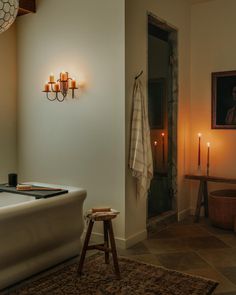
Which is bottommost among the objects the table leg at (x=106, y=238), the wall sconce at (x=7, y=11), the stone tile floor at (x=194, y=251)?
the stone tile floor at (x=194, y=251)

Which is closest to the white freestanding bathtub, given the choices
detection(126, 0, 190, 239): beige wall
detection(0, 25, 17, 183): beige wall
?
detection(126, 0, 190, 239): beige wall

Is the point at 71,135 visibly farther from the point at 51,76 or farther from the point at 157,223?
the point at 157,223

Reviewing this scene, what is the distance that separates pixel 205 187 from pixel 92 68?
2253mm

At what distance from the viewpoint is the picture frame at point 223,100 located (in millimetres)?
4684

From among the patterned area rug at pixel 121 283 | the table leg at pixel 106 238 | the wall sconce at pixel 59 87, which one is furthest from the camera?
the wall sconce at pixel 59 87

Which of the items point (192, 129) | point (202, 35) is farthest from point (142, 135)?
point (202, 35)

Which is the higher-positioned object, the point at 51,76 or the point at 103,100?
the point at 51,76

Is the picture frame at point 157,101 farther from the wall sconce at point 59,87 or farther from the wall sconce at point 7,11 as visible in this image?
the wall sconce at point 7,11

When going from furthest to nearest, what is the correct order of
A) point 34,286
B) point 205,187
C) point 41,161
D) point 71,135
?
point 205,187 → point 41,161 → point 71,135 → point 34,286

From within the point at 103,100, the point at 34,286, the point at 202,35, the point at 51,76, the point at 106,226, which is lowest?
the point at 34,286

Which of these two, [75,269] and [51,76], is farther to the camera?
[51,76]

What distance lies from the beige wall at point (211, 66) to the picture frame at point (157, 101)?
43 centimetres

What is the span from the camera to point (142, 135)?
370 cm

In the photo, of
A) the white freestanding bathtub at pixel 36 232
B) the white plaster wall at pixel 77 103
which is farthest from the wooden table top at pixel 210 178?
the white freestanding bathtub at pixel 36 232
